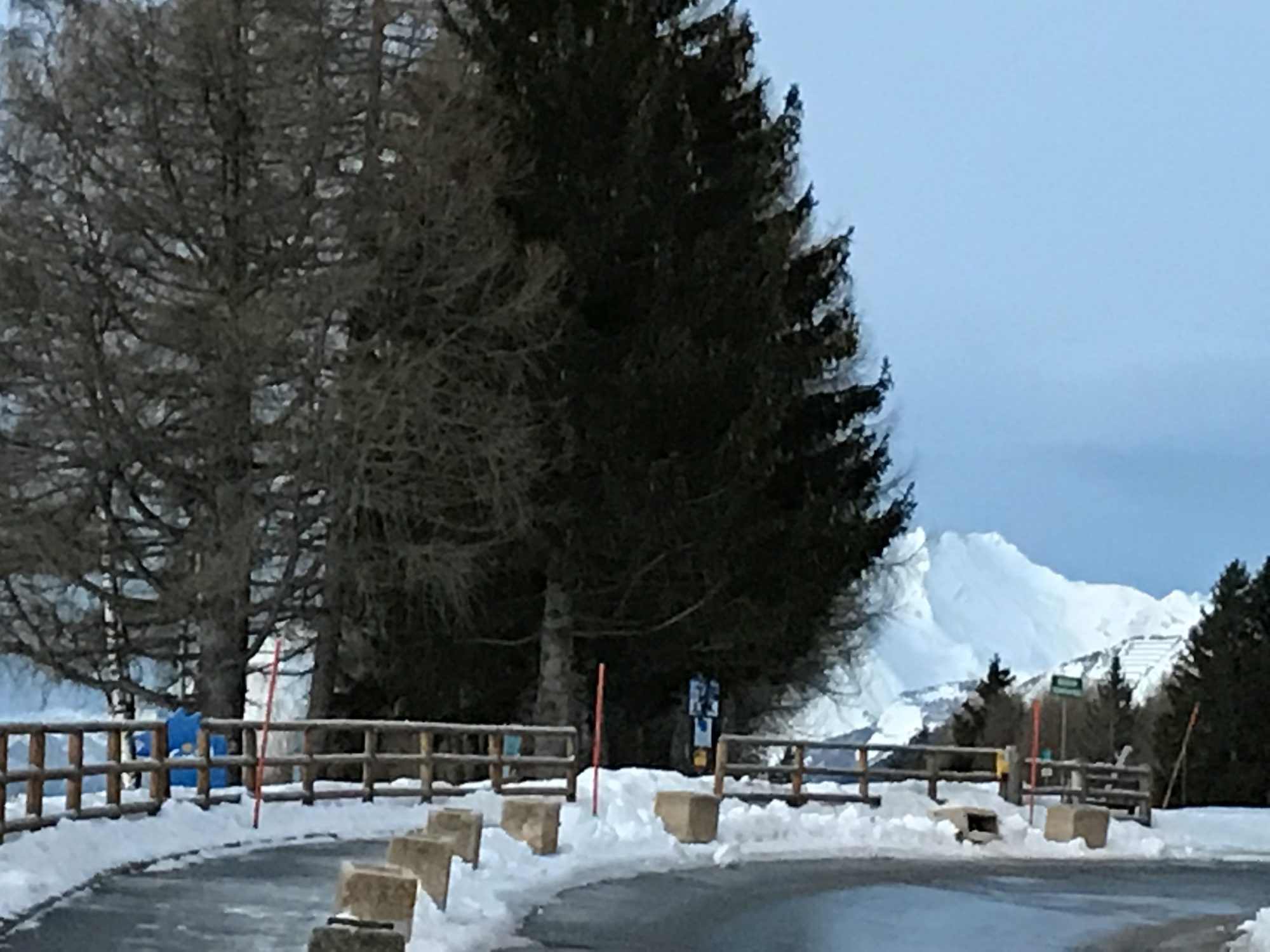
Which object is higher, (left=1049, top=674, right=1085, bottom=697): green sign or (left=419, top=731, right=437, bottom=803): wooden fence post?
(left=1049, top=674, right=1085, bottom=697): green sign

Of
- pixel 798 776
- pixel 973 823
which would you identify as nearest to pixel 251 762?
pixel 798 776

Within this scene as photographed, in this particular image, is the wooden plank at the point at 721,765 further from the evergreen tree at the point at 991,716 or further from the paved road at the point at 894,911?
the evergreen tree at the point at 991,716

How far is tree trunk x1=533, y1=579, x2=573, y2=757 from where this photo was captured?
32500 millimetres

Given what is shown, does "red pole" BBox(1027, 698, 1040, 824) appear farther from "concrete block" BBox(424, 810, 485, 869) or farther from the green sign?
"concrete block" BBox(424, 810, 485, 869)

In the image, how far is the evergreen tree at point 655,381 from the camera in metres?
32.2

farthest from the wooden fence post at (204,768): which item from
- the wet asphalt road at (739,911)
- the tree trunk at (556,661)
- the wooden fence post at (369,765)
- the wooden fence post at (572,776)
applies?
the tree trunk at (556,661)

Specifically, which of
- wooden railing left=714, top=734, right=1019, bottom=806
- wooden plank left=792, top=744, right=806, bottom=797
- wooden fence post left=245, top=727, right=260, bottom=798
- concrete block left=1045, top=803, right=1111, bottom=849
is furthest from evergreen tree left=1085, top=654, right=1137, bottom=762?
wooden fence post left=245, top=727, right=260, bottom=798

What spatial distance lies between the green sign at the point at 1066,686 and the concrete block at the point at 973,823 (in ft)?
8.71

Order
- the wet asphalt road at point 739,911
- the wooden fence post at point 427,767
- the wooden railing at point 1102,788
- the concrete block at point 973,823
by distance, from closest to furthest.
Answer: the wet asphalt road at point 739,911, the wooden fence post at point 427,767, the concrete block at point 973,823, the wooden railing at point 1102,788

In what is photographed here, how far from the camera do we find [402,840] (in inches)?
544

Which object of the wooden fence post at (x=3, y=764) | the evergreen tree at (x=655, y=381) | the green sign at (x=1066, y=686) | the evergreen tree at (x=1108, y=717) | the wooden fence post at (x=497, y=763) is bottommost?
the evergreen tree at (x=1108, y=717)

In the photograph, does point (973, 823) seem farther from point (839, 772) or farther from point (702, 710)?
point (702, 710)

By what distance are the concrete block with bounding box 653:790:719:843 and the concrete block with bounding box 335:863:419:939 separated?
12.0 meters

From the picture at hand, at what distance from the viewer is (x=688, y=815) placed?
908 inches
